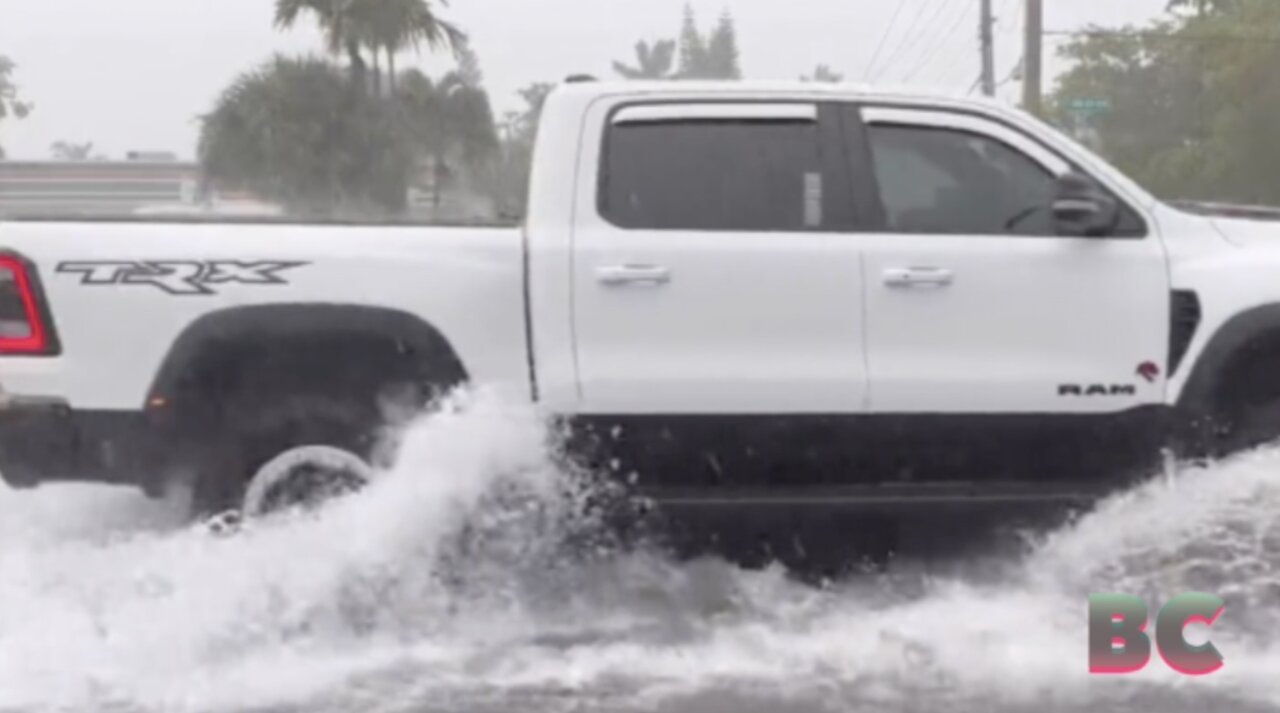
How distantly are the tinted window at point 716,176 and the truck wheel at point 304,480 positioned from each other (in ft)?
4.23

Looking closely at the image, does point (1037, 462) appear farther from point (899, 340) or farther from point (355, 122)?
point (355, 122)

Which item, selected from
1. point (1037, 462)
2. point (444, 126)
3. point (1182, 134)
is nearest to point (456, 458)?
point (1037, 462)

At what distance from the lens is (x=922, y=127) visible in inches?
243

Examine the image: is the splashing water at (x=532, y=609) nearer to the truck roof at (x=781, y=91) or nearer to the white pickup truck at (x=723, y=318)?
the white pickup truck at (x=723, y=318)

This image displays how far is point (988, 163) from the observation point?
619 cm

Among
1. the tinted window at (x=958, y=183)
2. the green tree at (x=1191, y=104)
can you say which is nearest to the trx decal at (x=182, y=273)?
the tinted window at (x=958, y=183)

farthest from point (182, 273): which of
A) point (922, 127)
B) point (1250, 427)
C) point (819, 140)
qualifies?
point (1250, 427)

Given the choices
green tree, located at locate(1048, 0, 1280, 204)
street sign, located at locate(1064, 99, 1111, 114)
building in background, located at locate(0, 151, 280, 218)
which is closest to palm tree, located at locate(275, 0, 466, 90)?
building in background, located at locate(0, 151, 280, 218)

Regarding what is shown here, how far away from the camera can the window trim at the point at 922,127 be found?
6086 millimetres

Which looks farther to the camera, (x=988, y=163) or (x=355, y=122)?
(x=355, y=122)

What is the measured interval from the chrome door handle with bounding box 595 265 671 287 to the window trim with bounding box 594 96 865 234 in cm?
17

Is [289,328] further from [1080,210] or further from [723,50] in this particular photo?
[723,50]

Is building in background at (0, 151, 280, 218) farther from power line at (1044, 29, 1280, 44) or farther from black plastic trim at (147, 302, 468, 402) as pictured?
power line at (1044, 29, 1280, 44)

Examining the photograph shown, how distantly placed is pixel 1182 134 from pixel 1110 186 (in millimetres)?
16443
